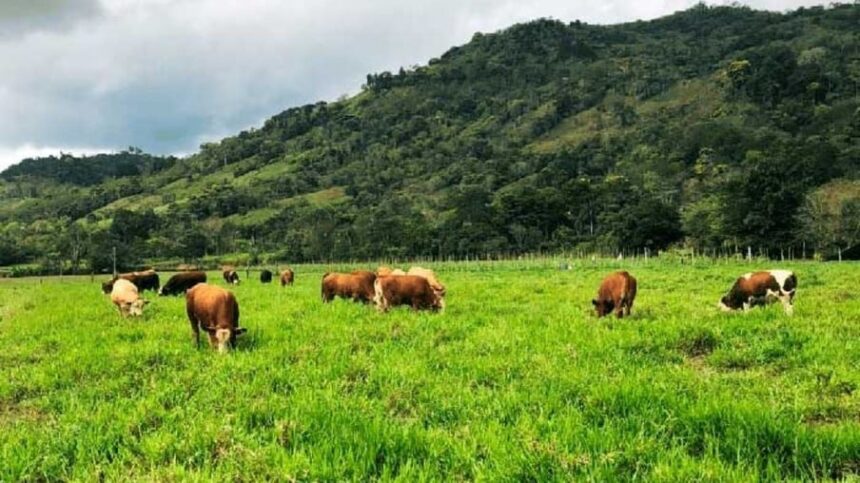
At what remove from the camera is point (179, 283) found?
31953 mm

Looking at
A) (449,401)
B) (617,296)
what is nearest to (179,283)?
(617,296)

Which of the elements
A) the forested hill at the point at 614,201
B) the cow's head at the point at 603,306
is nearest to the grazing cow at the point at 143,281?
the cow's head at the point at 603,306

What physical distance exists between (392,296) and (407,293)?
1.52 feet

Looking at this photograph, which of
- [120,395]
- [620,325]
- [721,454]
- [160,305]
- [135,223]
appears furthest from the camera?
[135,223]

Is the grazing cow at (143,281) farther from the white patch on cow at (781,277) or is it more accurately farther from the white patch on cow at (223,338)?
the white patch on cow at (781,277)

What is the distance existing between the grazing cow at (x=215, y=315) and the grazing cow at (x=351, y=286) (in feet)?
26.7

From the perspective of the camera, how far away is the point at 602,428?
6.20 meters

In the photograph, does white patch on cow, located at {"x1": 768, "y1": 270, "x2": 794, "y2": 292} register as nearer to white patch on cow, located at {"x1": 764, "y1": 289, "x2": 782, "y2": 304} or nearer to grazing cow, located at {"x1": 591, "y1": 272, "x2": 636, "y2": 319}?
white patch on cow, located at {"x1": 764, "y1": 289, "x2": 782, "y2": 304}

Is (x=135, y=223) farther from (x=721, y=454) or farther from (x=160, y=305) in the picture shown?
(x=721, y=454)

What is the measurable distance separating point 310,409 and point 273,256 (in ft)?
395

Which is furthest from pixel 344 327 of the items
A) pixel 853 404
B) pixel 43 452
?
pixel 853 404

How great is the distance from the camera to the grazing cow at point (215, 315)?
41.9 feet

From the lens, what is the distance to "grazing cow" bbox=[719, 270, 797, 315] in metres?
17.2

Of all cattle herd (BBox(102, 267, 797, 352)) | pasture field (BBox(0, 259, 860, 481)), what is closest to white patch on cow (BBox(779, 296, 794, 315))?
cattle herd (BBox(102, 267, 797, 352))
